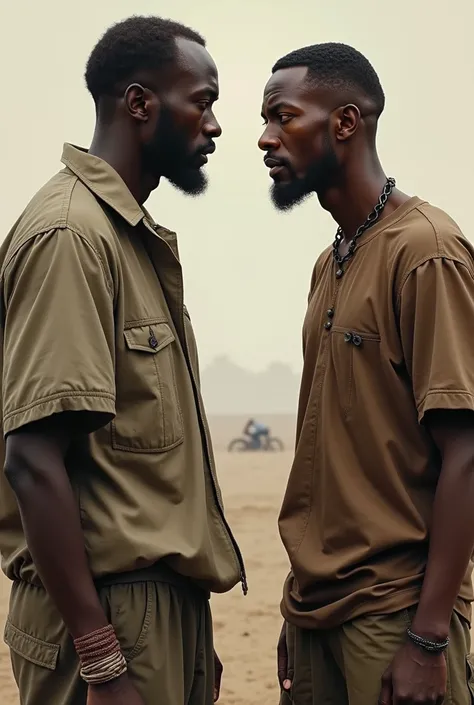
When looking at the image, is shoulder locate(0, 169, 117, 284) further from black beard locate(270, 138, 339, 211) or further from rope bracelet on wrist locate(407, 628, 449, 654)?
rope bracelet on wrist locate(407, 628, 449, 654)

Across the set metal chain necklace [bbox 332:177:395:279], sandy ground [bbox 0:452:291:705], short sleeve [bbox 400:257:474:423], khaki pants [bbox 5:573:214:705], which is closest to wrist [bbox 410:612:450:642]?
short sleeve [bbox 400:257:474:423]

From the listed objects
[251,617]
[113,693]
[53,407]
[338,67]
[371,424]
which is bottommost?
[251,617]

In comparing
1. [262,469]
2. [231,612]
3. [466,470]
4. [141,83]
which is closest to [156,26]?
[141,83]

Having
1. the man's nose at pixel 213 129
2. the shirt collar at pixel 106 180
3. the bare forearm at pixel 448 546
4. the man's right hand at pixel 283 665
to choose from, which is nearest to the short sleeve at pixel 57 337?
the shirt collar at pixel 106 180

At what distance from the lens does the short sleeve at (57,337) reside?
226cm

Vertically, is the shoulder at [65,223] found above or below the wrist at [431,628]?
above

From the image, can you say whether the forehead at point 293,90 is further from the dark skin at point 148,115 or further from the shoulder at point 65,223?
the shoulder at point 65,223

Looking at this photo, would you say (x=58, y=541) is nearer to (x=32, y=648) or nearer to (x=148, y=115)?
(x=32, y=648)

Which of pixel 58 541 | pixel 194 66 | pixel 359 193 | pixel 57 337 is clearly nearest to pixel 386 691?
pixel 58 541

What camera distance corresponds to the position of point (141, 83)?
2.77 metres

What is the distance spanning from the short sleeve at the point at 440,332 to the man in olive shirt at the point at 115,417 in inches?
25.5

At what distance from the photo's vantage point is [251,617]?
738 cm

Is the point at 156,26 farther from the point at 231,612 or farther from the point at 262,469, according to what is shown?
the point at 262,469

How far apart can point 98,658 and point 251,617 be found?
17.3 feet
